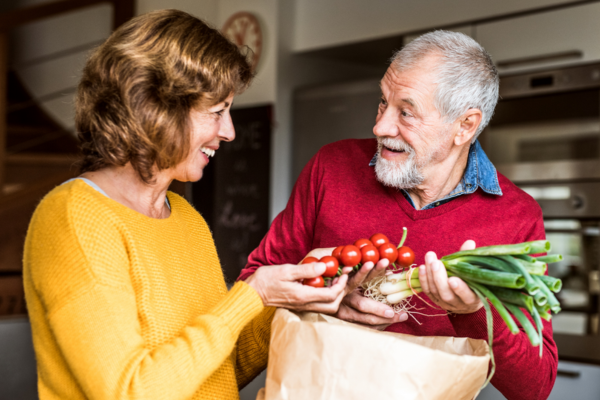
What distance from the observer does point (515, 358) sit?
1.21 m

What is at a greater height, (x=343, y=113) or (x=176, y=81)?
(x=176, y=81)

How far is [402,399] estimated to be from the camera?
963mm

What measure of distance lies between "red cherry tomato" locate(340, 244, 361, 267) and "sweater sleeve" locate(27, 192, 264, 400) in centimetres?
28

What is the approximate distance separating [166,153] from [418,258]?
2.21 ft

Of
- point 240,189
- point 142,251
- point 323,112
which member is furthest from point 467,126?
point 240,189

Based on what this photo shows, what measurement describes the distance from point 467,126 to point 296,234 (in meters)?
0.54

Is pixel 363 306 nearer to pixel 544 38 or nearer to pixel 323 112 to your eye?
pixel 544 38

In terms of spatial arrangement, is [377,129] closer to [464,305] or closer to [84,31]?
[464,305]

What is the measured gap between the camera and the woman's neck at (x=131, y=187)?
111 centimetres

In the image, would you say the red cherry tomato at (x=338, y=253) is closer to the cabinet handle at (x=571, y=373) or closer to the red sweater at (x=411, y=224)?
the red sweater at (x=411, y=224)

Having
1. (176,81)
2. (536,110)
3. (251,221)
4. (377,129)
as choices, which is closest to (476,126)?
(377,129)

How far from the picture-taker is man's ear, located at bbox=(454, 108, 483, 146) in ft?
5.01

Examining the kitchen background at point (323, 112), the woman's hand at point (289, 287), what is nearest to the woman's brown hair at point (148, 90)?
the woman's hand at point (289, 287)

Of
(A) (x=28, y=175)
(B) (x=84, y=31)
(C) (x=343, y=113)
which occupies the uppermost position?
(B) (x=84, y=31)
